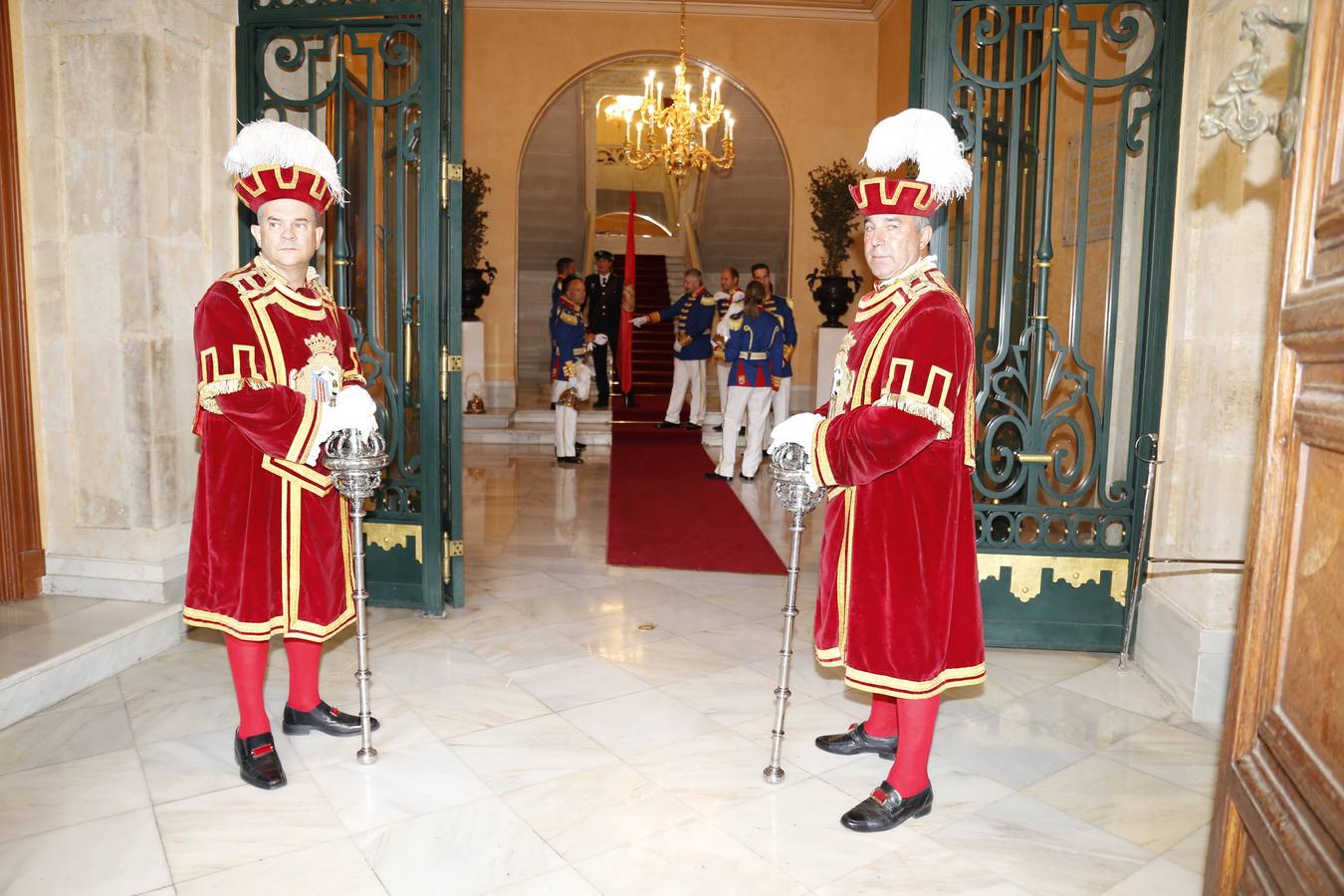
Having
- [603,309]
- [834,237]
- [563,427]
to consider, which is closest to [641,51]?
[603,309]

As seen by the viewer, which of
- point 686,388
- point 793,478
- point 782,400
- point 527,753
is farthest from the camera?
point 686,388

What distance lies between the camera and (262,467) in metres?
2.82

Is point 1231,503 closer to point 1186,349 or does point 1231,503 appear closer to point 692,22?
point 1186,349

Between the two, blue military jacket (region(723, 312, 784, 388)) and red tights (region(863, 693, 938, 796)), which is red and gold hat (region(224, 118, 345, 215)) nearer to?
red tights (region(863, 693, 938, 796))

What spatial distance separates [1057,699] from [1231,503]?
0.92m

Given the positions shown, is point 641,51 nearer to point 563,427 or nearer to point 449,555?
point 563,427

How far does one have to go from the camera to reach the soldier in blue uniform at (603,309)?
11.1 metres

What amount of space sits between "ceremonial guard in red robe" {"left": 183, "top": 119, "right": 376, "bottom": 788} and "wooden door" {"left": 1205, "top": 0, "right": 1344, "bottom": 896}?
85.6 inches

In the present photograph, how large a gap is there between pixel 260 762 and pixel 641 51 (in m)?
10.1

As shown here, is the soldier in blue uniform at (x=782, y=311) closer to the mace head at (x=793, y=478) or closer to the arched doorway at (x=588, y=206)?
the arched doorway at (x=588, y=206)

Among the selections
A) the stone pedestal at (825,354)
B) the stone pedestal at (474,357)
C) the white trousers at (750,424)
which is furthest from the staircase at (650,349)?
the white trousers at (750,424)

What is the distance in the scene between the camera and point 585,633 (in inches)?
171

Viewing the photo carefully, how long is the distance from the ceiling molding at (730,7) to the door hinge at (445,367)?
8204mm

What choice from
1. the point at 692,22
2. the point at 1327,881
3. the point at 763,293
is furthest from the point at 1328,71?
the point at 692,22
